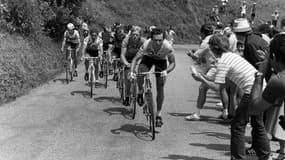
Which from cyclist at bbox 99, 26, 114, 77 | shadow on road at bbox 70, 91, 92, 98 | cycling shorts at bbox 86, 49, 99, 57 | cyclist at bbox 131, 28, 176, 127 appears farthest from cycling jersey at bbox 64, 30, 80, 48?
cyclist at bbox 131, 28, 176, 127

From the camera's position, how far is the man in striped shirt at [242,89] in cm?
629

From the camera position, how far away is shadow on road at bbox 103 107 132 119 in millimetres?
10742

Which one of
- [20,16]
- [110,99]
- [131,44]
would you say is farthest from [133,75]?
[20,16]

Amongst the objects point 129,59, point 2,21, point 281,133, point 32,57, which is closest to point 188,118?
point 129,59

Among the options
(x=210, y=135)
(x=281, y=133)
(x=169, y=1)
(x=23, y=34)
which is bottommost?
(x=210, y=135)

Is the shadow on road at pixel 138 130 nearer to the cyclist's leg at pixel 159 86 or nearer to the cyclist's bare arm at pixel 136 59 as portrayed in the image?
the cyclist's leg at pixel 159 86

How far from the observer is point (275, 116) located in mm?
5781

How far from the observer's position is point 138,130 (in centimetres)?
923

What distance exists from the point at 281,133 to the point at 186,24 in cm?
4231

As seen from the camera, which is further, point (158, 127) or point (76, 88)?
point (76, 88)

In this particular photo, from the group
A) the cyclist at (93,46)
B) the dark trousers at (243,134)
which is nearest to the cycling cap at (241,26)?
the dark trousers at (243,134)

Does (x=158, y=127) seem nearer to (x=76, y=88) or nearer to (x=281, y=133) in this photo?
(x=281, y=133)

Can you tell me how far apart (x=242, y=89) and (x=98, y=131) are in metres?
3.52

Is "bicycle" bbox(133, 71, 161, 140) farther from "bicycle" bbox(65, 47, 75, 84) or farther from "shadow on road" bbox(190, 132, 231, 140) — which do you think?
"bicycle" bbox(65, 47, 75, 84)
